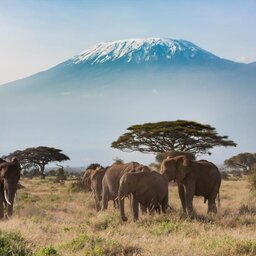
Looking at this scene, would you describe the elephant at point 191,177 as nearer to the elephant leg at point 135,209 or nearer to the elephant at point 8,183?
the elephant leg at point 135,209

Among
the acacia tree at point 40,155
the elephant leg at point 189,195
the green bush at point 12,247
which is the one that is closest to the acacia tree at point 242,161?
the acacia tree at point 40,155

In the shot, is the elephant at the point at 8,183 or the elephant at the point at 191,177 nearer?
the elephant at the point at 8,183

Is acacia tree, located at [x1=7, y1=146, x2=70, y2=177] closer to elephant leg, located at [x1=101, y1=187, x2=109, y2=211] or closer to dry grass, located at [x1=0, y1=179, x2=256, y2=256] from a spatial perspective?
elephant leg, located at [x1=101, y1=187, x2=109, y2=211]

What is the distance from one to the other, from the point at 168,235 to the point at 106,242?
1.98 m

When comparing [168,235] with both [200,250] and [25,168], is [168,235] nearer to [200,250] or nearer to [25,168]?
[200,250]

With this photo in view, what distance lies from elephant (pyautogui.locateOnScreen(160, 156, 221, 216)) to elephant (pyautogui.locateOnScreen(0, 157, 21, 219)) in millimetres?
4148

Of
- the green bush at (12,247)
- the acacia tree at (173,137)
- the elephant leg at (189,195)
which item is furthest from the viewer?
the acacia tree at (173,137)

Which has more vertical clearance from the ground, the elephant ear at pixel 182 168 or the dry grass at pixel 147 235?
the elephant ear at pixel 182 168

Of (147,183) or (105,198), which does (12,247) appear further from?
(105,198)

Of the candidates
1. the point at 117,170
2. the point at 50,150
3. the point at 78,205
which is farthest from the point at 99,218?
the point at 50,150

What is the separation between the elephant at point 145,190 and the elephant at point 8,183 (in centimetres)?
289

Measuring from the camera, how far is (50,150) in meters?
63.2

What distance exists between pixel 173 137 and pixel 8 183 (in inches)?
1165

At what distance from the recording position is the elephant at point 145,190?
14.0 m
